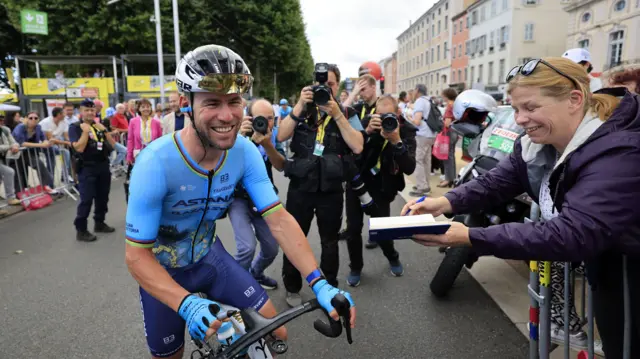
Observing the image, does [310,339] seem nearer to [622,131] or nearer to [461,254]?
[461,254]

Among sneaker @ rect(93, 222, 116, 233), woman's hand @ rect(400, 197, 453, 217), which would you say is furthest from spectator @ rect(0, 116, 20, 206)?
woman's hand @ rect(400, 197, 453, 217)

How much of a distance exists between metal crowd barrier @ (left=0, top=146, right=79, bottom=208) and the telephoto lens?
7.35m

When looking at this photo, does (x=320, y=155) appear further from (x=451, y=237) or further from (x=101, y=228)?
(x=101, y=228)

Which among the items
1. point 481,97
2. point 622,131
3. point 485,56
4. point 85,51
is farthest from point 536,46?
point 622,131

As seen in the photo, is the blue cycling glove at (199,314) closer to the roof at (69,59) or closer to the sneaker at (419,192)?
the sneaker at (419,192)

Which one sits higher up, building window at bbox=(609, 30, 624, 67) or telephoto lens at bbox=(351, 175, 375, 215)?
building window at bbox=(609, 30, 624, 67)

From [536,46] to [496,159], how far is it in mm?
47033

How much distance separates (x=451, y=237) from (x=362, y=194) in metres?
2.57

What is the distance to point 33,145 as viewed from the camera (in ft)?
Answer: 28.7

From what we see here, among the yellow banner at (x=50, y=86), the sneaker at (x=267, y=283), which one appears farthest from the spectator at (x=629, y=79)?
the yellow banner at (x=50, y=86)

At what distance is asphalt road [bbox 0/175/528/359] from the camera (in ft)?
10.6

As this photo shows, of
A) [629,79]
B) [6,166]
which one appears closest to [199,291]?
[629,79]

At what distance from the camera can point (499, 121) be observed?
142 inches

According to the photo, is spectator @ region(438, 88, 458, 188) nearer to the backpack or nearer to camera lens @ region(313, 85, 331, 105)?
the backpack
